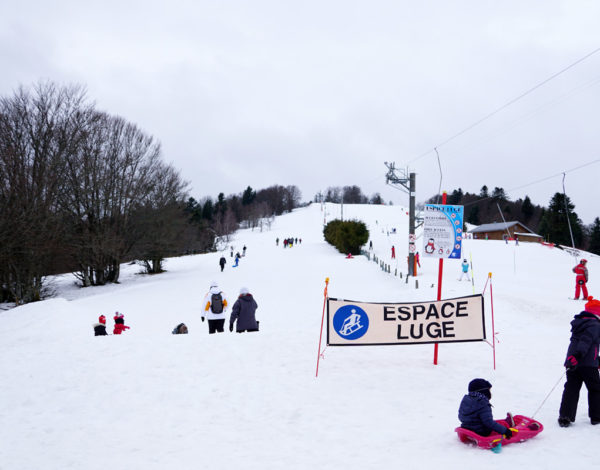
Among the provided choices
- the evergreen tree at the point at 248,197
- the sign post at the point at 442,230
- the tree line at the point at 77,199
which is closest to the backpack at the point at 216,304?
the sign post at the point at 442,230

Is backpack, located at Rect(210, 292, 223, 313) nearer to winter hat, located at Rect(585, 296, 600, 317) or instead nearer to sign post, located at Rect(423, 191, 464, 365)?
sign post, located at Rect(423, 191, 464, 365)

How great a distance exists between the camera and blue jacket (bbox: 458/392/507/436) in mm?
5026

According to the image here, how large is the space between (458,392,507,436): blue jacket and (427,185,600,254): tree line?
13.4 m

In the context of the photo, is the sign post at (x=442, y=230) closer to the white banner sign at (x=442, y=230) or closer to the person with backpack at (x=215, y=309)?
the white banner sign at (x=442, y=230)

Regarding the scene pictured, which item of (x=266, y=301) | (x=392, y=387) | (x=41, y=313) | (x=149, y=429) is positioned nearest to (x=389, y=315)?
(x=392, y=387)

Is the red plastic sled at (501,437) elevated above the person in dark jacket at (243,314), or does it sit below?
below

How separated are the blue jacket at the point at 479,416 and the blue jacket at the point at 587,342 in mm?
1467

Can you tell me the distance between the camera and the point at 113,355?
8.94 meters

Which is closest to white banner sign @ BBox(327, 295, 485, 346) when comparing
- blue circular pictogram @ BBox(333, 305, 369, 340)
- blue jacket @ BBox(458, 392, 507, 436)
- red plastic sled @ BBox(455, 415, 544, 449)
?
blue circular pictogram @ BBox(333, 305, 369, 340)

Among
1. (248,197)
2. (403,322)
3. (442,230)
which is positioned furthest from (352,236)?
(248,197)

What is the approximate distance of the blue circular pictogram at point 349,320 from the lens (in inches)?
316

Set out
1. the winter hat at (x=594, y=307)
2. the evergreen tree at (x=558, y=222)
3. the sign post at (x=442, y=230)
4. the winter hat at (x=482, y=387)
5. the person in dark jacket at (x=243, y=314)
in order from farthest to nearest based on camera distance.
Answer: the evergreen tree at (x=558, y=222) < the person in dark jacket at (x=243, y=314) < the sign post at (x=442, y=230) < the winter hat at (x=594, y=307) < the winter hat at (x=482, y=387)

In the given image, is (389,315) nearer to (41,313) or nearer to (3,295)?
(41,313)

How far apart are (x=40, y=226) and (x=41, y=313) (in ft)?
33.1
